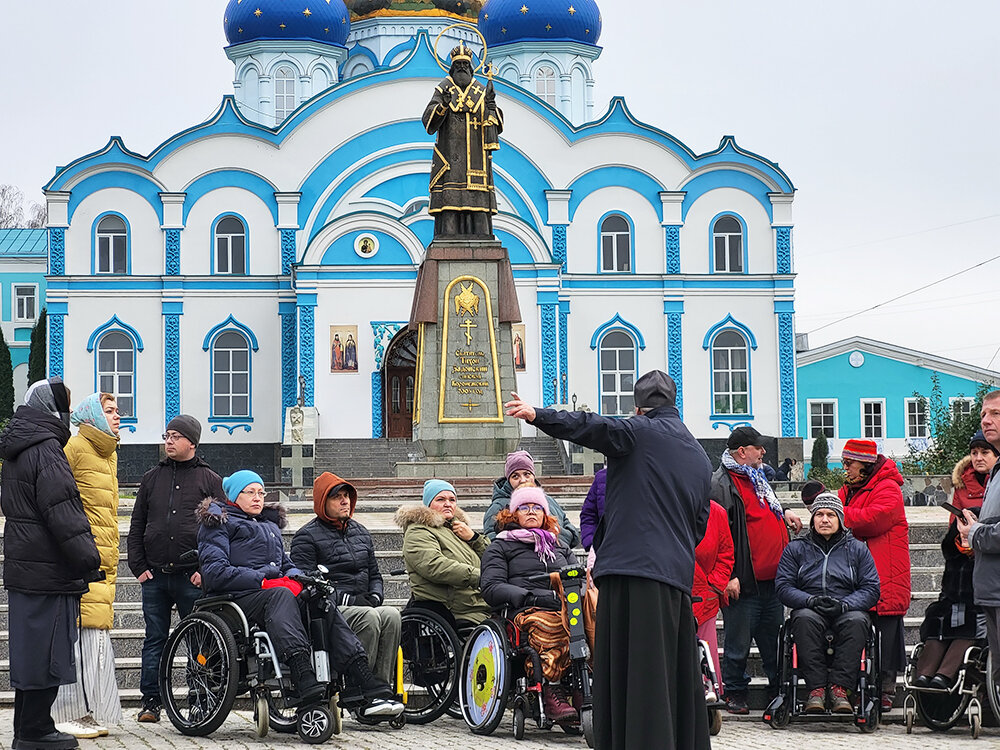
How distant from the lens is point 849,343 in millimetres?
41531

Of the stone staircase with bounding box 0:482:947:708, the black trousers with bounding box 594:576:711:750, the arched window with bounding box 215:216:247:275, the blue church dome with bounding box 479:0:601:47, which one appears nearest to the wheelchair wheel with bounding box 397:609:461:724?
the stone staircase with bounding box 0:482:947:708

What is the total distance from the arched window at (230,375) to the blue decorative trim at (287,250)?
6.07 feet

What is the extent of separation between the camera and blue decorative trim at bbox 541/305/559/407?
35.2m

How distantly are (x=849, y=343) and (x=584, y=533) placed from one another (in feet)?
110

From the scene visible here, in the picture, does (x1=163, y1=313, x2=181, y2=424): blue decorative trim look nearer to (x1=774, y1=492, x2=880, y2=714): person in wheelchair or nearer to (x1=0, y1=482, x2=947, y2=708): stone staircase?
(x1=0, y1=482, x2=947, y2=708): stone staircase

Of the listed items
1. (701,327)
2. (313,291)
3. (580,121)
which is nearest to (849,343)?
(701,327)

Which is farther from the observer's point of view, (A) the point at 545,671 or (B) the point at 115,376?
(B) the point at 115,376

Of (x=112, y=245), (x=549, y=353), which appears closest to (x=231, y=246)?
(x=112, y=245)

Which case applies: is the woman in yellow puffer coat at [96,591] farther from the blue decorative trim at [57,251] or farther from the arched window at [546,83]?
the arched window at [546,83]

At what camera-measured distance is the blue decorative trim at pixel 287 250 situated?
120ft

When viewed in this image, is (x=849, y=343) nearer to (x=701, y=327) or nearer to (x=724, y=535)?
(x=701, y=327)

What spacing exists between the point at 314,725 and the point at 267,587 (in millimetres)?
814

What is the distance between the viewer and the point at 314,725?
27.2ft

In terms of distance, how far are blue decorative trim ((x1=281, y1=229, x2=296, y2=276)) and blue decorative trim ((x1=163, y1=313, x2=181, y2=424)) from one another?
8.69 ft
